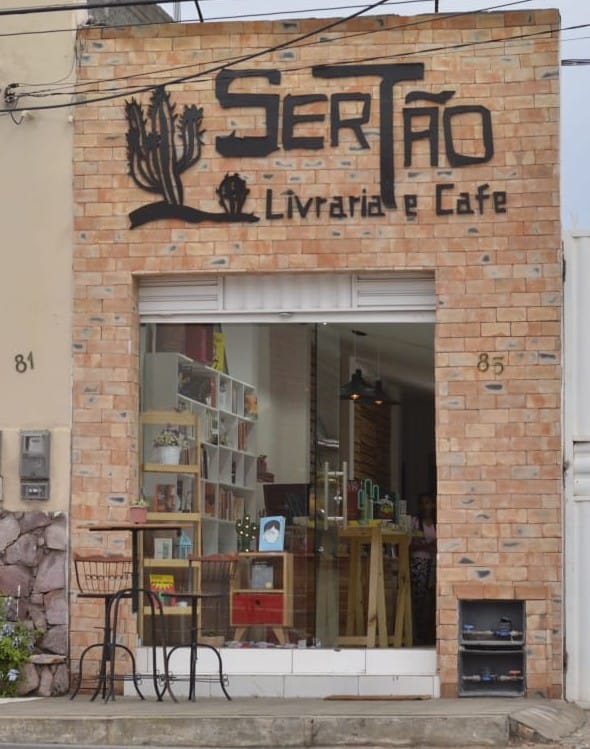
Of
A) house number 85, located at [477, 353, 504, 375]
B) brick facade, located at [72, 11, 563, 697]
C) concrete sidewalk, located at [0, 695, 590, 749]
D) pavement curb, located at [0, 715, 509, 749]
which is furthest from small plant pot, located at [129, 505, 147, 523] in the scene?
house number 85, located at [477, 353, 504, 375]

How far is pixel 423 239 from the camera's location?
14227mm

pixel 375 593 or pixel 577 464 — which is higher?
pixel 577 464

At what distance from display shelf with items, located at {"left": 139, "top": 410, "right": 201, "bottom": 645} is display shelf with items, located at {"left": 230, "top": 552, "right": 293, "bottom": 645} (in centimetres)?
40

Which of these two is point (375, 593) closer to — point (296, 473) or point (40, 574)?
point (296, 473)

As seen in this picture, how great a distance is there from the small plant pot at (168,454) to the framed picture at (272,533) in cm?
96

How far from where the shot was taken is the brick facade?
1388cm

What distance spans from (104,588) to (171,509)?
0.99m

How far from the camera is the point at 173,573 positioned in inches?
576

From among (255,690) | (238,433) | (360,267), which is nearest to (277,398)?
(238,433)

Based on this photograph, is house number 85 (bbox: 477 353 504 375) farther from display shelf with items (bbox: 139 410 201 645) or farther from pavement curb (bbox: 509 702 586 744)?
pavement curb (bbox: 509 702 586 744)

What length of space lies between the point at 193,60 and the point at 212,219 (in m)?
1.44

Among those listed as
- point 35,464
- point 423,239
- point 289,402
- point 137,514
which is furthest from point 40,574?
point 423,239

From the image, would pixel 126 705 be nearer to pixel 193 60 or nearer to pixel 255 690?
pixel 255 690

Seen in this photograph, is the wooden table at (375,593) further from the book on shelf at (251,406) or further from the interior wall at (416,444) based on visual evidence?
the book on shelf at (251,406)
